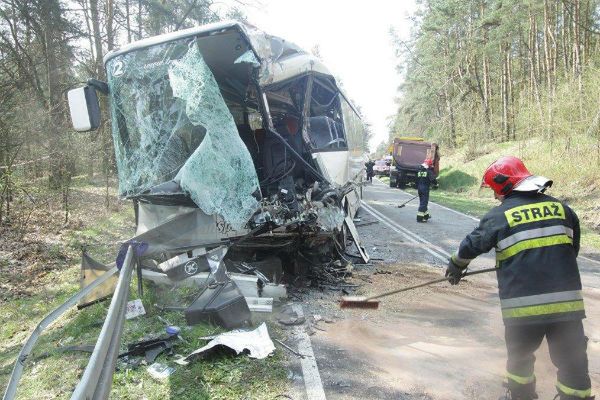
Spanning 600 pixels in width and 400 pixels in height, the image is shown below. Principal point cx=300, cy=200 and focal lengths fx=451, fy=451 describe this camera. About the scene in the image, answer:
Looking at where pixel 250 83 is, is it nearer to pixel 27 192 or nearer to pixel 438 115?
pixel 27 192

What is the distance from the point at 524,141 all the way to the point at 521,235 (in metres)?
19.2

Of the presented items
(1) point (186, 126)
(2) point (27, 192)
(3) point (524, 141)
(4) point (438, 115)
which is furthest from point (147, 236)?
(4) point (438, 115)

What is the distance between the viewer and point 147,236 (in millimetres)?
4809

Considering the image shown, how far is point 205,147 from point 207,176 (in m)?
0.28

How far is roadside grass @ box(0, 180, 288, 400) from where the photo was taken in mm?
3248

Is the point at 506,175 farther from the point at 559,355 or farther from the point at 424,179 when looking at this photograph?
the point at 424,179

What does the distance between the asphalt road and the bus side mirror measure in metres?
2.99

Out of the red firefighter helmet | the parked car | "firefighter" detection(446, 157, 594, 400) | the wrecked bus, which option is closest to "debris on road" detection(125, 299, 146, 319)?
the wrecked bus

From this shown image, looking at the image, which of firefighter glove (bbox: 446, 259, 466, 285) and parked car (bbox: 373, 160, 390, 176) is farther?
parked car (bbox: 373, 160, 390, 176)

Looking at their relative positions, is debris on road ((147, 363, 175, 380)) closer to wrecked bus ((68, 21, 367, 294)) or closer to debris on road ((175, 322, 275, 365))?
debris on road ((175, 322, 275, 365))

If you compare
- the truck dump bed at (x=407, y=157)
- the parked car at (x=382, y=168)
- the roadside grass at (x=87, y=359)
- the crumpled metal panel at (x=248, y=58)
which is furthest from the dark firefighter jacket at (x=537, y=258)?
the parked car at (x=382, y=168)

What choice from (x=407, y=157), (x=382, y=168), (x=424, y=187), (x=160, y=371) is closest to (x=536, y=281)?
(x=160, y=371)

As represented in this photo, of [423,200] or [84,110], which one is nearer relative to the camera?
[84,110]

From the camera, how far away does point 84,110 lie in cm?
470
